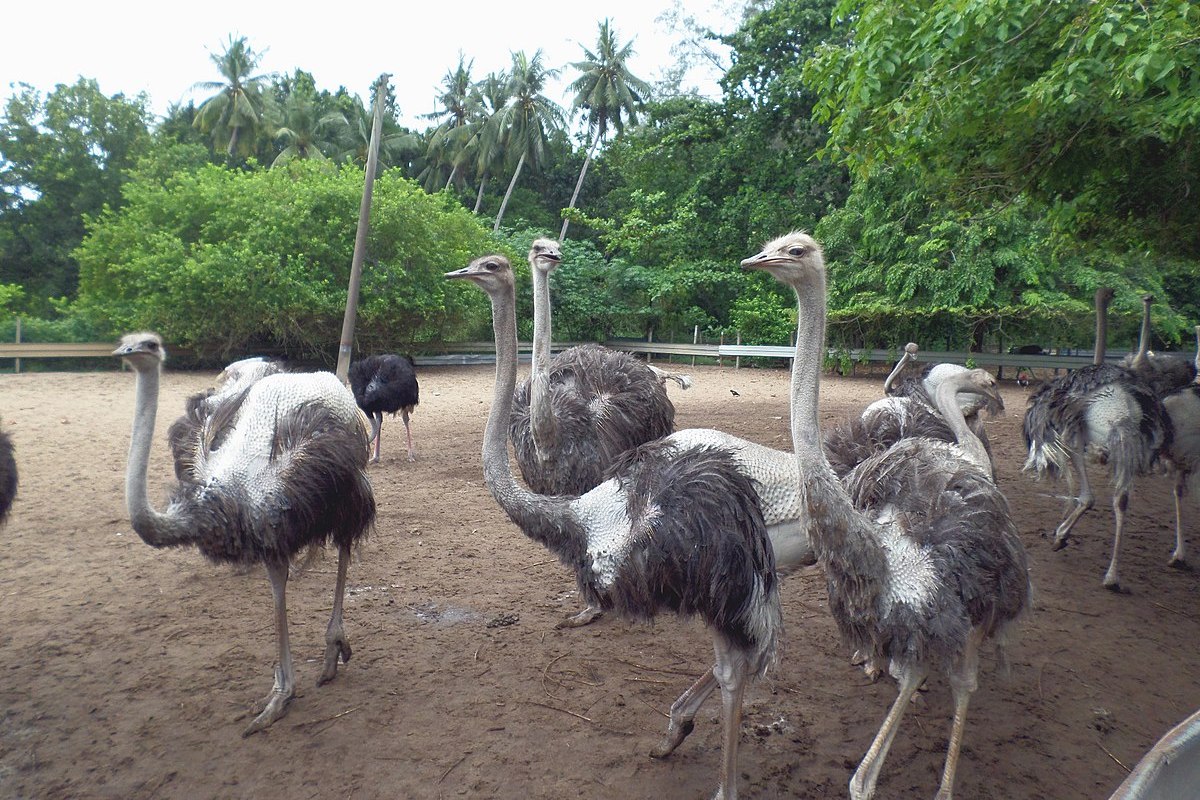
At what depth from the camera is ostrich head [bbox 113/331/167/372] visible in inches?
111

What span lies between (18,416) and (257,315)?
596cm

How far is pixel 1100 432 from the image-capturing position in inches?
194

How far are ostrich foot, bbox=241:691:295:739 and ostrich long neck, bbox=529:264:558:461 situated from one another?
1.68m

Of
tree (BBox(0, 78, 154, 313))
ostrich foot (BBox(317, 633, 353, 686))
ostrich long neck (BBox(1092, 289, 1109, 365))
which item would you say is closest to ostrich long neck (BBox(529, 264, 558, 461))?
ostrich foot (BBox(317, 633, 353, 686))

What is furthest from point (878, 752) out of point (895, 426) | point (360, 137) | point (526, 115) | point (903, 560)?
point (360, 137)

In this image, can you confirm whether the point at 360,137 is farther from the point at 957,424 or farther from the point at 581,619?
the point at 957,424

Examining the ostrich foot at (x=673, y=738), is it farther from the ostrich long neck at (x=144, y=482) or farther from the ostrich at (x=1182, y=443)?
the ostrich at (x=1182, y=443)

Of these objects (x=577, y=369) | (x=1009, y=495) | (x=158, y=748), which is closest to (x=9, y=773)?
(x=158, y=748)

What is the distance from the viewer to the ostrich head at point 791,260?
101 inches

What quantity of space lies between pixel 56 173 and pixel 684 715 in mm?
27894

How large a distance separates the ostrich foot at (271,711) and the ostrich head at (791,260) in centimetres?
249

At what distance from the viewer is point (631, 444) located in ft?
15.6

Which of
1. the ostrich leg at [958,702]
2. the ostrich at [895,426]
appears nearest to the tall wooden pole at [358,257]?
the ostrich at [895,426]

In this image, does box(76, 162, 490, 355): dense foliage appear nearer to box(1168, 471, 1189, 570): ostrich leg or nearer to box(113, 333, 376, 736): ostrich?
box(113, 333, 376, 736): ostrich
